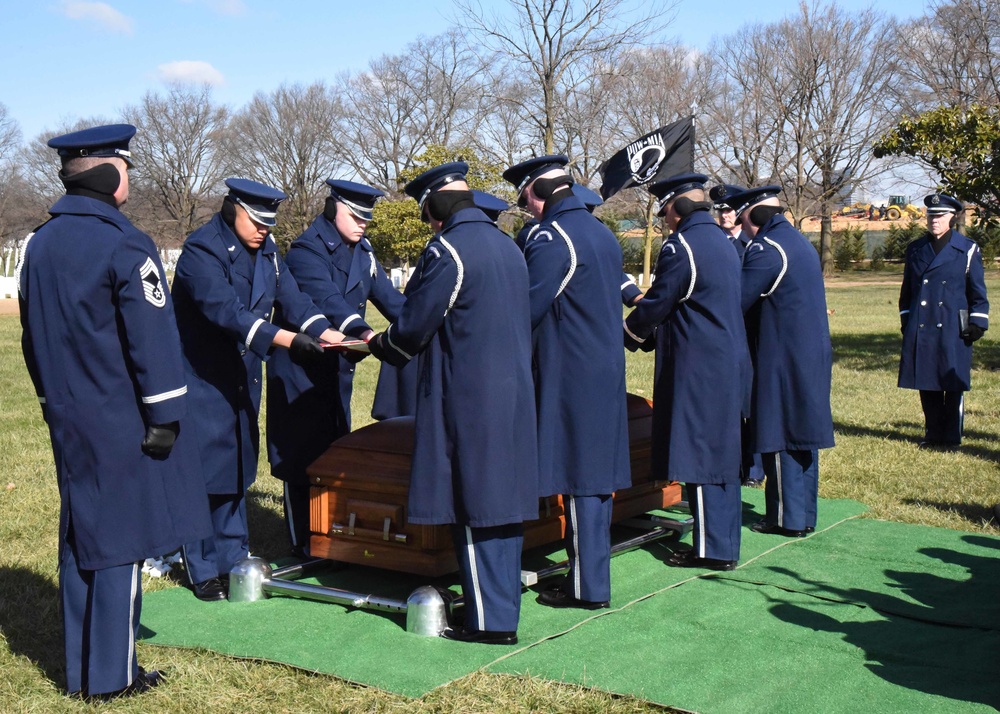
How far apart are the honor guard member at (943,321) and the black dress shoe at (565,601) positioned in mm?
5279

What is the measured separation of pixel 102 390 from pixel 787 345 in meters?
4.09

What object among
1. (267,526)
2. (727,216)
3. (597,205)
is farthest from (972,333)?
(267,526)

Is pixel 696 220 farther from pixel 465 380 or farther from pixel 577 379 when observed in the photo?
pixel 465 380

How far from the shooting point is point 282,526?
6.79 meters

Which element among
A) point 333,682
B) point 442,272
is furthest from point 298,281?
point 333,682

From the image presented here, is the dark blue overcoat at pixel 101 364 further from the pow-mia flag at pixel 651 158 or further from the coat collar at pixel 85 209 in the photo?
the pow-mia flag at pixel 651 158

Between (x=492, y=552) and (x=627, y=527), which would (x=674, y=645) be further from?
(x=627, y=527)

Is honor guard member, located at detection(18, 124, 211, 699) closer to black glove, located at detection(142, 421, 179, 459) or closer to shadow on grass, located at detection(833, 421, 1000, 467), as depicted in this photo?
black glove, located at detection(142, 421, 179, 459)

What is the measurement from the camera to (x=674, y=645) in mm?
4406

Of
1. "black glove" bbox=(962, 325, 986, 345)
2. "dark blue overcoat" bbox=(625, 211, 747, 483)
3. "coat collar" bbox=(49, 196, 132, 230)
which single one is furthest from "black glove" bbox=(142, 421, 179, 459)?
"black glove" bbox=(962, 325, 986, 345)

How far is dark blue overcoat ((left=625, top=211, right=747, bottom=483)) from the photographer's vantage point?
5520mm

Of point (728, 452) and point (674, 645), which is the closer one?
point (674, 645)

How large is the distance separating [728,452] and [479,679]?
215cm

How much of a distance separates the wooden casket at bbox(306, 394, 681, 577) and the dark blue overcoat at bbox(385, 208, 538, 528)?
527 mm
